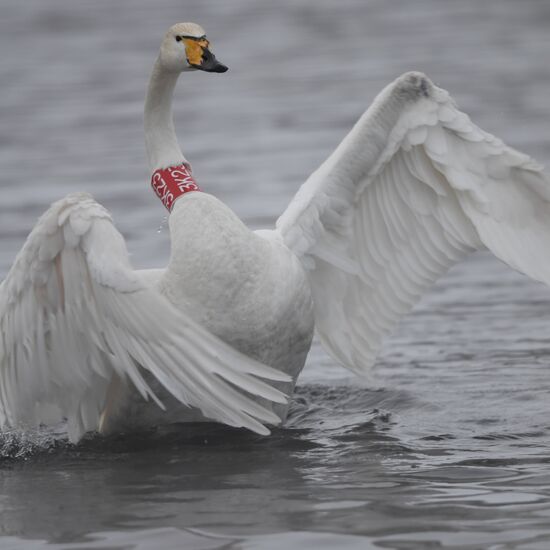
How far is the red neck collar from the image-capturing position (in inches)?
347

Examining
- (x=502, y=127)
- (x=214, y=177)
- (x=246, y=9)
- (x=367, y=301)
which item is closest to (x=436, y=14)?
(x=246, y=9)

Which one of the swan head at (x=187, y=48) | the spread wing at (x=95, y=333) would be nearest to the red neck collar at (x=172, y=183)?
the swan head at (x=187, y=48)

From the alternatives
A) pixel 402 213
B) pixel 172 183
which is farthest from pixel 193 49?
pixel 402 213

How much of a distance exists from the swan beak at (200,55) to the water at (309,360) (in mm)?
2008

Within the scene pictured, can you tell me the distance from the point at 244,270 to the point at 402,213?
176 cm

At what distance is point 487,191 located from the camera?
9.20m

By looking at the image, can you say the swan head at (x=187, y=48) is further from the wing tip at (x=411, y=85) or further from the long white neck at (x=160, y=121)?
the wing tip at (x=411, y=85)

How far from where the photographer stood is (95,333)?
7.89 metres

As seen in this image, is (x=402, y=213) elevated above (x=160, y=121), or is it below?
below

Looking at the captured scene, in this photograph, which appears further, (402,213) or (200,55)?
(402,213)

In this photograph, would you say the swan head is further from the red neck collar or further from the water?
the water

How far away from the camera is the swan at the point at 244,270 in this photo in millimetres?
7598

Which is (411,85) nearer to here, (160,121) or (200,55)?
(200,55)

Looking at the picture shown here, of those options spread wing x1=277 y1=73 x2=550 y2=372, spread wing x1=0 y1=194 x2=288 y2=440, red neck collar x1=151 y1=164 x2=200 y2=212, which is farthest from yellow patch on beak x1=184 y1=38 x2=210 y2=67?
spread wing x1=0 y1=194 x2=288 y2=440
